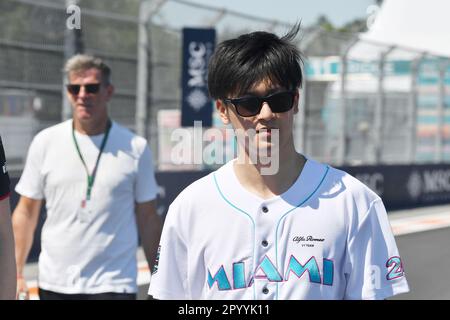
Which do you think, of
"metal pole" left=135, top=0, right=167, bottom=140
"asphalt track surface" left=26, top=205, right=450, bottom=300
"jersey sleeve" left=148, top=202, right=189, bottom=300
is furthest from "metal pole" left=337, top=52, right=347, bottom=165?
"jersey sleeve" left=148, top=202, right=189, bottom=300

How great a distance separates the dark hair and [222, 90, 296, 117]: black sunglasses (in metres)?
0.03

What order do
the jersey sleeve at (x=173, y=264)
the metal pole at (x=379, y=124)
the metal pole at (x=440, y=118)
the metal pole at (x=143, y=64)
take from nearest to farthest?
1. the jersey sleeve at (x=173, y=264)
2. the metal pole at (x=143, y=64)
3. the metal pole at (x=379, y=124)
4. the metal pole at (x=440, y=118)

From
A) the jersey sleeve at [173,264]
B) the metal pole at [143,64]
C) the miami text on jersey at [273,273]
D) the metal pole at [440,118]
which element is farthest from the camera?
the metal pole at [440,118]

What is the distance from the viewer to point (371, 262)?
2.79m

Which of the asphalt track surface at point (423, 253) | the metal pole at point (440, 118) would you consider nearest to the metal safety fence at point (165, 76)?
the metal pole at point (440, 118)

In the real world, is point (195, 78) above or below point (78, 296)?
above

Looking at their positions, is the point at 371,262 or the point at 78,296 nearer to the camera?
the point at 371,262

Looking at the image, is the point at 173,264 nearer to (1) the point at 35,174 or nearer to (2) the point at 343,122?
(1) the point at 35,174

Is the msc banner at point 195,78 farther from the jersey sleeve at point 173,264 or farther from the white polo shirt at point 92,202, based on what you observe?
the jersey sleeve at point 173,264

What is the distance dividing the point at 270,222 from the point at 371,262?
1.13 feet

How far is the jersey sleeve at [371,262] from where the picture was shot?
2.79 meters

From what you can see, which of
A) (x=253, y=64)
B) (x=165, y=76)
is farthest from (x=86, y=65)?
(x=165, y=76)

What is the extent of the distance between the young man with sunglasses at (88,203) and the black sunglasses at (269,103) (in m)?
2.54

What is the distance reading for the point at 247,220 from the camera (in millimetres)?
2789
